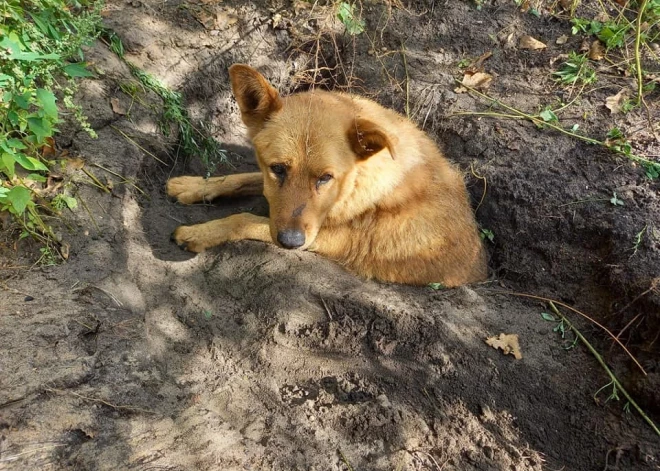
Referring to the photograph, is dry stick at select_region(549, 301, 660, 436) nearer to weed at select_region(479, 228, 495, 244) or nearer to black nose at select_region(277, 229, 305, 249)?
weed at select_region(479, 228, 495, 244)

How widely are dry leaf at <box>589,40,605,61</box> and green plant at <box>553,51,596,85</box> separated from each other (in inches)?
3.3

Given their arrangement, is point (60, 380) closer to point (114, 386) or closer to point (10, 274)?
point (114, 386)

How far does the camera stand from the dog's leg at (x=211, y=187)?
407 centimetres

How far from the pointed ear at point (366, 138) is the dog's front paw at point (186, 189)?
1.64 metres

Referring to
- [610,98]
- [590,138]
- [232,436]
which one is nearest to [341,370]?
[232,436]

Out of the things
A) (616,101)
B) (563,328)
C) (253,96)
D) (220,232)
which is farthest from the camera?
(616,101)

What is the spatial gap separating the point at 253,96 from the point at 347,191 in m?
1.00

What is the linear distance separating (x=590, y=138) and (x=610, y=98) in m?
0.59

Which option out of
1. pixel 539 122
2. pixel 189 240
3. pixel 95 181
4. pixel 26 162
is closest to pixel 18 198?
pixel 26 162

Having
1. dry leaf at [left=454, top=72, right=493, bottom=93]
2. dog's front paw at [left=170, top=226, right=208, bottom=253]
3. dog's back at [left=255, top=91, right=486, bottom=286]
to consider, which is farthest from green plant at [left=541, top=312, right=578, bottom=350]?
dog's front paw at [left=170, top=226, right=208, bottom=253]

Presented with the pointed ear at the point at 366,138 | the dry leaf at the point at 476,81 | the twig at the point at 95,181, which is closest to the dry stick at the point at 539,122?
the dry leaf at the point at 476,81

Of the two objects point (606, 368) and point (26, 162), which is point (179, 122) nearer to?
point (26, 162)

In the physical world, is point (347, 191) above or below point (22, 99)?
below

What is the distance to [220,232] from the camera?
146 inches
